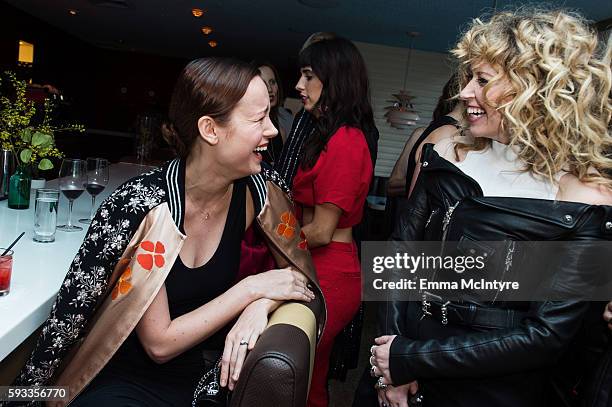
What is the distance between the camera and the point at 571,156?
4.64 feet

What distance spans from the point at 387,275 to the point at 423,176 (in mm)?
304

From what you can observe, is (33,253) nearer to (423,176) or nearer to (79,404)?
(79,404)

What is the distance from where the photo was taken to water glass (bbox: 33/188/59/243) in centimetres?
198

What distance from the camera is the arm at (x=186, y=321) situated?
5.15 ft

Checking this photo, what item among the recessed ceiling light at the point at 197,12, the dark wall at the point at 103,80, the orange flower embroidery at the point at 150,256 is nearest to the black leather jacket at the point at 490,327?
the orange flower embroidery at the point at 150,256

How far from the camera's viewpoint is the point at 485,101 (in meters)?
1.42

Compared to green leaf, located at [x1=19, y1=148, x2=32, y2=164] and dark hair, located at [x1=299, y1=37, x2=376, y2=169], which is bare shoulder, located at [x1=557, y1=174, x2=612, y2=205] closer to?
dark hair, located at [x1=299, y1=37, x2=376, y2=169]

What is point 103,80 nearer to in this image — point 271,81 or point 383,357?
point 271,81

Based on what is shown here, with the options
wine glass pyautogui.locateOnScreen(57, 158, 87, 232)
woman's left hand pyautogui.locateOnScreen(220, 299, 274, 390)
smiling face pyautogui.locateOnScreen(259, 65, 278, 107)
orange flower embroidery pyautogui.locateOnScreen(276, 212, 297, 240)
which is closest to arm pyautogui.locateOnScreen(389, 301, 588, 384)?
woman's left hand pyautogui.locateOnScreen(220, 299, 274, 390)

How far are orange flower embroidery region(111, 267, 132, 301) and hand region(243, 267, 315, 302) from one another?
14.0 inches

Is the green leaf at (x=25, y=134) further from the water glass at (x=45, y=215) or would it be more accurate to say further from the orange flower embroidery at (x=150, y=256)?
the orange flower embroidery at (x=150, y=256)

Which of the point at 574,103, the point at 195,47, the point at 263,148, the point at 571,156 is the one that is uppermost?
the point at 574,103

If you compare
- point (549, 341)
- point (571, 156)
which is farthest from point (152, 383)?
point (571, 156)
